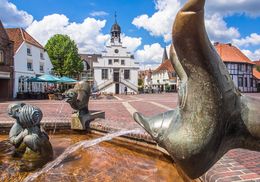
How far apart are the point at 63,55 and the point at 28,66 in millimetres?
14091

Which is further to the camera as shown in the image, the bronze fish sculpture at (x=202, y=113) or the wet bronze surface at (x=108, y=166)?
the wet bronze surface at (x=108, y=166)

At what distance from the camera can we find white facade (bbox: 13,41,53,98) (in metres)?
31.2

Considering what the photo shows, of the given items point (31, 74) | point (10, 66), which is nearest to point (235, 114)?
point (10, 66)

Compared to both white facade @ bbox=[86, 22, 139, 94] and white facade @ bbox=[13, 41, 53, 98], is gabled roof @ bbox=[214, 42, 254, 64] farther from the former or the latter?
white facade @ bbox=[13, 41, 53, 98]

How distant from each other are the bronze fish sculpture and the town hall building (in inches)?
2080

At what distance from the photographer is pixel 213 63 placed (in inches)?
36.9

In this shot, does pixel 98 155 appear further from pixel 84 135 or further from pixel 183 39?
pixel 183 39

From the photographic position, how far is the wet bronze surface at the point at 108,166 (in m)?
3.78

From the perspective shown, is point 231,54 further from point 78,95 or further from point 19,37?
point 78,95

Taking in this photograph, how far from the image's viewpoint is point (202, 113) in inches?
37.9

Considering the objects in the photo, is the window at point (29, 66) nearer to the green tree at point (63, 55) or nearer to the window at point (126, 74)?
the green tree at point (63, 55)

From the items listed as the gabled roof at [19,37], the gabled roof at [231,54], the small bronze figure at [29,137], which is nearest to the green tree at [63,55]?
the gabled roof at [19,37]

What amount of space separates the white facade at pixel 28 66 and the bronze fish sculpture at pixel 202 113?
31370mm

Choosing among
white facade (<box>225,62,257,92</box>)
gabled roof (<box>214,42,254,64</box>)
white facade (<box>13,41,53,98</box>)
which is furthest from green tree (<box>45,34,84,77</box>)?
white facade (<box>225,62,257,92</box>)
